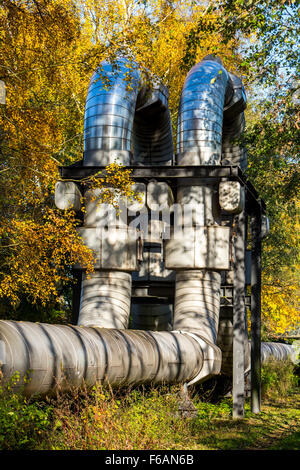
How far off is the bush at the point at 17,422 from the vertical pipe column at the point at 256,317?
826 centimetres

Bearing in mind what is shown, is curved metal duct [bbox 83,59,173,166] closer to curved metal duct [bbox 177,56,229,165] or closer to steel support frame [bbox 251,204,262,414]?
Answer: curved metal duct [bbox 177,56,229,165]

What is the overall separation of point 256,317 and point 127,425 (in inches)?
311

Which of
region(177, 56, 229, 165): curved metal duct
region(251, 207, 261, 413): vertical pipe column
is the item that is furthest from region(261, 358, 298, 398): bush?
region(177, 56, 229, 165): curved metal duct

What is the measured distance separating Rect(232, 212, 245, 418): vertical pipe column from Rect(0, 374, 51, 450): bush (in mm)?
6705

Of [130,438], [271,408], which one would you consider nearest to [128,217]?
[271,408]

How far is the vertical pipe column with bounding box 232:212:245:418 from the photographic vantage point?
12516mm

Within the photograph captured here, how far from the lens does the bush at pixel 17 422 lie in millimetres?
5867

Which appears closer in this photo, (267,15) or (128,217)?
(267,15)

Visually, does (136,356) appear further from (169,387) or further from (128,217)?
(128,217)

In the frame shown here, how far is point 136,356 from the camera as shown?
9.02 metres

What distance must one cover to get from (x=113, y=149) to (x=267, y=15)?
13.6ft

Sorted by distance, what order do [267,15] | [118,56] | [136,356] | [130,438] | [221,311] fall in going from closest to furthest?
[130,438] → [136,356] → [267,15] → [118,56] → [221,311]

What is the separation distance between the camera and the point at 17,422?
238 inches

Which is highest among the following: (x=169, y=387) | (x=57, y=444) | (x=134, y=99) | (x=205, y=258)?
(x=134, y=99)
